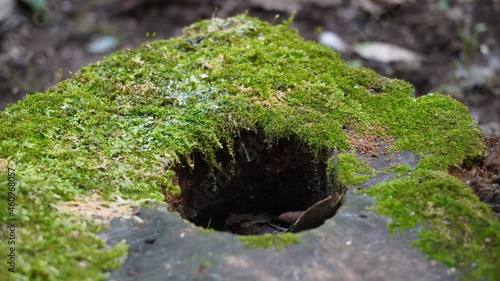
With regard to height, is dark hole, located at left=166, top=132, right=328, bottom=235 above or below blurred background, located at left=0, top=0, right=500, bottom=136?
below

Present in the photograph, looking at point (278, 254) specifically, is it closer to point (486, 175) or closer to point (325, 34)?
point (486, 175)

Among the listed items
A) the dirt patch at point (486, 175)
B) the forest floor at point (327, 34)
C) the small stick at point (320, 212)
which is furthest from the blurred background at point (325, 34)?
the small stick at point (320, 212)

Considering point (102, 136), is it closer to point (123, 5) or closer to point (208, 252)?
point (208, 252)

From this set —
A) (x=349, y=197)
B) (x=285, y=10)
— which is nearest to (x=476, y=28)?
(x=285, y=10)

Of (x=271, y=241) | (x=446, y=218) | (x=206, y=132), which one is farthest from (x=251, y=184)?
(x=446, y=218)

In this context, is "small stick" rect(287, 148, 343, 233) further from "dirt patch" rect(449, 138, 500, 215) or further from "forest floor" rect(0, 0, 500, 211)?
"forest floor" rect(0, 0, 500, 211)

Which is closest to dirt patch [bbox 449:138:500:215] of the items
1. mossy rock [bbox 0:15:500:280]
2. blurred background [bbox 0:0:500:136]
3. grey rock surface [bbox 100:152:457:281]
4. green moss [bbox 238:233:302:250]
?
mossy rock [bbox 0:15:500:280]
